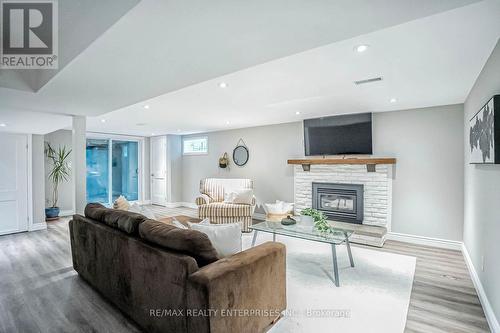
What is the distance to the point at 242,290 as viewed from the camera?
1.73m

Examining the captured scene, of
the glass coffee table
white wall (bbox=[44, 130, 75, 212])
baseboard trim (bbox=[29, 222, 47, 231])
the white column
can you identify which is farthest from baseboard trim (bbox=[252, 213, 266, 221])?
white wall (bbox=[44, 130, 75, 212])

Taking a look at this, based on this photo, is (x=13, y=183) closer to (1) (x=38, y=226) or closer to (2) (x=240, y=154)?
(1) (x=38, y=226)

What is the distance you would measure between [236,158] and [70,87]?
4.50 m

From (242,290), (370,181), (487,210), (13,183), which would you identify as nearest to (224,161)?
(370,181)

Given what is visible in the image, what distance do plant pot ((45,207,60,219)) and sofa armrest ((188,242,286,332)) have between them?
19.7 ft

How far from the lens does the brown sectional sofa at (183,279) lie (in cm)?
157

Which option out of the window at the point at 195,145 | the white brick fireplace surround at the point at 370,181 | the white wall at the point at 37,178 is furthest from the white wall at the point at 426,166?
the white wall at the point at 37,178

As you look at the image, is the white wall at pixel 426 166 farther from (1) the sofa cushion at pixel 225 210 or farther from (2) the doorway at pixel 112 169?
(2) the doorway at pixel 112 169

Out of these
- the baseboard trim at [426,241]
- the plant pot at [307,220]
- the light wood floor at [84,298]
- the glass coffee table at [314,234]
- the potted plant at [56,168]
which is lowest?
the light wood floor at [84,298]

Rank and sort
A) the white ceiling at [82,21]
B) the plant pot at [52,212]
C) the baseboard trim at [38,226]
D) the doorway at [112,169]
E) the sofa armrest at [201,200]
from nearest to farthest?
the white ceiling at [82,21] → the baseboard trim at [38,226] → the sofa armrest at [201,200] → the plant pot at [52,212] → the doorway at [112,169]

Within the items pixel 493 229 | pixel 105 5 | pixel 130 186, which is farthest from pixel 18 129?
pixel 493 229

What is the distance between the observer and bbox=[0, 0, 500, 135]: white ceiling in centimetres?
128

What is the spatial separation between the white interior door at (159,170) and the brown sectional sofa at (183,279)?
5.59 meters

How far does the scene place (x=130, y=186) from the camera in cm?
842
